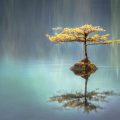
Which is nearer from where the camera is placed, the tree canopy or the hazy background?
the hazy background

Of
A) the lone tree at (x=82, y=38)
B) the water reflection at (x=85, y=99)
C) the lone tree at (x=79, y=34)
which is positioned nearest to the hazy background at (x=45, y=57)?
the water reflection at (x=85, y=99)

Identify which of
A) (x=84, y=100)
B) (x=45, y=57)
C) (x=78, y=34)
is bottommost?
(x=84, y=100)

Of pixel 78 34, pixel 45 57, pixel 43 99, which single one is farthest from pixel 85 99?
pixel 45 57

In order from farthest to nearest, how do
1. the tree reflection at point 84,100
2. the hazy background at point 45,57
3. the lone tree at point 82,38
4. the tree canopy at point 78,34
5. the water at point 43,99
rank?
the tree canopy at point 78,34 < the lone tree at point 82,38 < the tree reflection at point 84,100 < the hazy background at point 45,57 < the water at point 43,99

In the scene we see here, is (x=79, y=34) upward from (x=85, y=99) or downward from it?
upward

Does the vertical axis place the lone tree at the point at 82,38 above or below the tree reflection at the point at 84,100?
above

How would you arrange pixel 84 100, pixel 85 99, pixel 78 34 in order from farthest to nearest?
1. pixel 78 34
2. pixel 85 99
3. pixel 84 100

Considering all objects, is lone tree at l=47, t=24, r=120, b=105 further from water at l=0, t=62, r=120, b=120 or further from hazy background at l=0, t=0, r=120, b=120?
water at l=0, t=62, r=120, b=120

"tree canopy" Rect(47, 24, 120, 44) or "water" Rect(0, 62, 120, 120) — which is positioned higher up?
"tree canopy" Rect(47, 24, 120, 44)

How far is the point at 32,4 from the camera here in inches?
2050

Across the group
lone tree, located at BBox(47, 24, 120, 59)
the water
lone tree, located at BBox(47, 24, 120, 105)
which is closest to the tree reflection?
the water

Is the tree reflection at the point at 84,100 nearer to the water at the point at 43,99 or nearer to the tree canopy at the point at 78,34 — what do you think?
the water at the point at 43,99

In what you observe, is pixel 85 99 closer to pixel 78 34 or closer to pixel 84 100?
pixel 84 100

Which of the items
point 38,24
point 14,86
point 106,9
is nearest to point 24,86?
point 14,86
